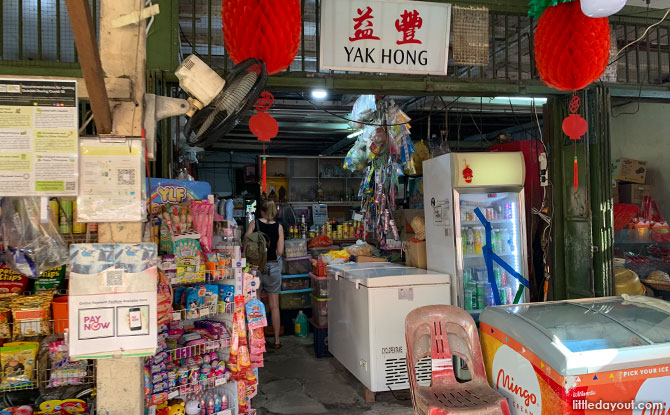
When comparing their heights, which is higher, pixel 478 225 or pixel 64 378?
pixel 478 225

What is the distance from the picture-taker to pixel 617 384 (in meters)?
2.34

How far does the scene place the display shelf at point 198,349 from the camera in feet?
10.3

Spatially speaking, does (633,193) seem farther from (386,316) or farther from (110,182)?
(110,182)

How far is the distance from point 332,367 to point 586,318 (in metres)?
3.44

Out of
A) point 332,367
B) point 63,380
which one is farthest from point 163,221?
point 332,367

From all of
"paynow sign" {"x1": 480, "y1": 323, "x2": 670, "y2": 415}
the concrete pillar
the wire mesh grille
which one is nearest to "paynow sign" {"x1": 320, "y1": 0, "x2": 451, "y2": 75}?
the wire mesh grille

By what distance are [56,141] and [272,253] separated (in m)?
4.72

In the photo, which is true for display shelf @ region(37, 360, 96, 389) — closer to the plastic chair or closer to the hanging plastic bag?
the hanging plastic bag

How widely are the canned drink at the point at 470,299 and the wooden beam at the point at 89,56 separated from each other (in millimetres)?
3979

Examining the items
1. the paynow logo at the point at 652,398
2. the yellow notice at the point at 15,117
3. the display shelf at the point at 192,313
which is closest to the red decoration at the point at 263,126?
the display shelf at the point at 192,313

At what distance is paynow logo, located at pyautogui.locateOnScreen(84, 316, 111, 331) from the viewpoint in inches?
77.1

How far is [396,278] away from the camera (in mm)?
4414

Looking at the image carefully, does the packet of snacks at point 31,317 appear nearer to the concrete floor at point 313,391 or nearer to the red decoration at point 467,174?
the concrete floor at point 313,391

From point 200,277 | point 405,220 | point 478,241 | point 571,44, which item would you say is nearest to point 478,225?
point 478,241
